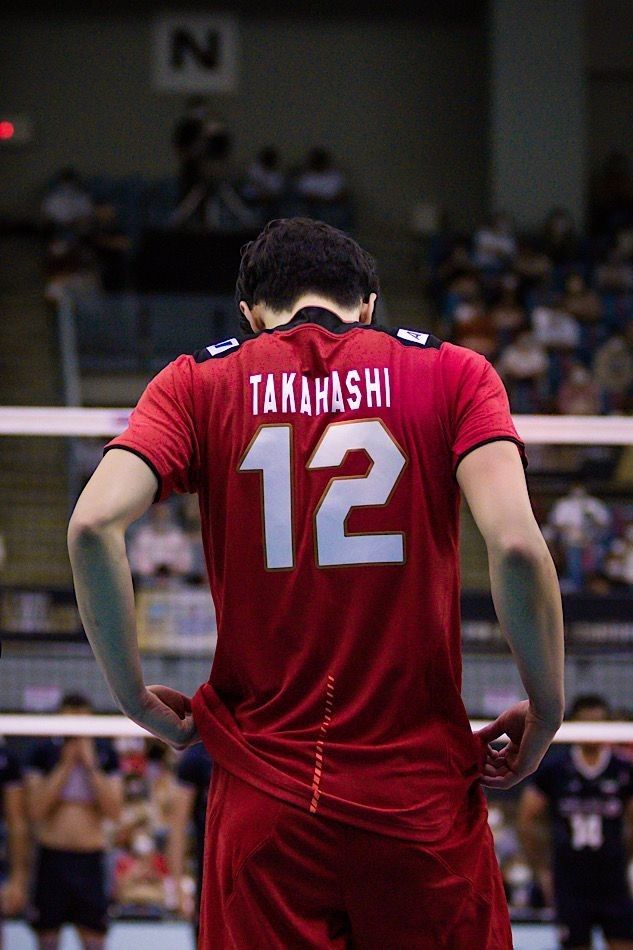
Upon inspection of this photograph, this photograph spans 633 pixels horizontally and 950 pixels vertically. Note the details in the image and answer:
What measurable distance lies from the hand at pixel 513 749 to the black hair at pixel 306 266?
762 mm

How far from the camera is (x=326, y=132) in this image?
58.0ft

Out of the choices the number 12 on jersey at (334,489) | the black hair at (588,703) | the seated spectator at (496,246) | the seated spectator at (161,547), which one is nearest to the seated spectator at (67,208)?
the seated spectator at (496,246)

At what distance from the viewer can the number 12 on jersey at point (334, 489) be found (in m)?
1.99

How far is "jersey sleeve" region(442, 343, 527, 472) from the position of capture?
196cm

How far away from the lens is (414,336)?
2.11 metres

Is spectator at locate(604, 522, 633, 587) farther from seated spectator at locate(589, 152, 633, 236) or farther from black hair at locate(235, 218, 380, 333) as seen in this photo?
seated spectator at locate(589, 152, 633, 236)

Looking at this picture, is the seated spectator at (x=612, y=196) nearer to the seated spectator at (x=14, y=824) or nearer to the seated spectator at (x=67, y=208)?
the seated spectator at (x=67, y=208)

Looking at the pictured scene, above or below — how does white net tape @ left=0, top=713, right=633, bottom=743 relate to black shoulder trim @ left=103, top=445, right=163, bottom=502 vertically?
below

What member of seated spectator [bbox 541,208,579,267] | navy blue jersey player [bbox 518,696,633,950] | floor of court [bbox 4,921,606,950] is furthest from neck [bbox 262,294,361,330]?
seated spectator [bbox 541,208,579,267]

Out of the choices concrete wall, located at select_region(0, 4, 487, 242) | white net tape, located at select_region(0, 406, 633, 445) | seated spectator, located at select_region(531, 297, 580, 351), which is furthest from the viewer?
concrete wall, located at select_region(0, 4, 487, 242)

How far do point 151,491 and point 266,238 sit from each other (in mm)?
510

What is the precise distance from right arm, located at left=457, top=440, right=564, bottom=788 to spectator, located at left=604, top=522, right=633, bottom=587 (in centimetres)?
710

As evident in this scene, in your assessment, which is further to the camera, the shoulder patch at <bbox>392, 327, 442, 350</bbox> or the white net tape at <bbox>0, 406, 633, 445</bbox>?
the white net tape at <bbox>0, 406, 633, 445</bbox>

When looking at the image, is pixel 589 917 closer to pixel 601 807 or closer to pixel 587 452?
pixel 601 807
